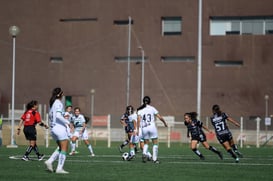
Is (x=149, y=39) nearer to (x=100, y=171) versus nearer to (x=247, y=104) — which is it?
(x=247, y=104)

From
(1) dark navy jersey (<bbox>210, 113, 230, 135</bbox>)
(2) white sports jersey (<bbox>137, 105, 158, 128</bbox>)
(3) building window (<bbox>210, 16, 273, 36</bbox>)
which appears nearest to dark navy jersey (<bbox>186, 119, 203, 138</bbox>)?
(1) dark navy jersey (<bbox>210, 113, 230, 135</bbox>)

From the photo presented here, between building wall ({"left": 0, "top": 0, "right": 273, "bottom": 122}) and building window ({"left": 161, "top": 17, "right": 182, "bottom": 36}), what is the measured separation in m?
0.84

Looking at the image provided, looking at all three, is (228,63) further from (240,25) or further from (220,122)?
(220,122)

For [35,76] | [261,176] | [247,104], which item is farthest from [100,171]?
[35,76]

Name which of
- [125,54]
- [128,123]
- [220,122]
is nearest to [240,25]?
[125,54]

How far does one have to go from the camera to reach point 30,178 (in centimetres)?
1856

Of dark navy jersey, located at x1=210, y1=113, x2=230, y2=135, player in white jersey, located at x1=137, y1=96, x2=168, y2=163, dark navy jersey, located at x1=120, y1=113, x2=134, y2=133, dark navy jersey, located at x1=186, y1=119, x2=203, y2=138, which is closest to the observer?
player in white jersey, located at x1=137, y1=96, x2=168, y2=163

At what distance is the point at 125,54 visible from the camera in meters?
79.8

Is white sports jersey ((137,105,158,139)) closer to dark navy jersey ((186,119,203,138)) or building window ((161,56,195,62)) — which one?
dark navy jersey ((186,119,203,138))

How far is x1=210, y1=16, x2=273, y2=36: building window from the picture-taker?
253 feet

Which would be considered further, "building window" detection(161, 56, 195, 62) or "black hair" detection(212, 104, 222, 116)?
"building window" detection(161, 56, 195, 62)

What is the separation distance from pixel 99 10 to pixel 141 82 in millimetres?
8674

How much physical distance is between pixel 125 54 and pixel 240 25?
11.9 m

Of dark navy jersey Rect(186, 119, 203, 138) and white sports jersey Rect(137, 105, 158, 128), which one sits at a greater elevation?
white sports jersey Rect(137, 105, 158, 128)
